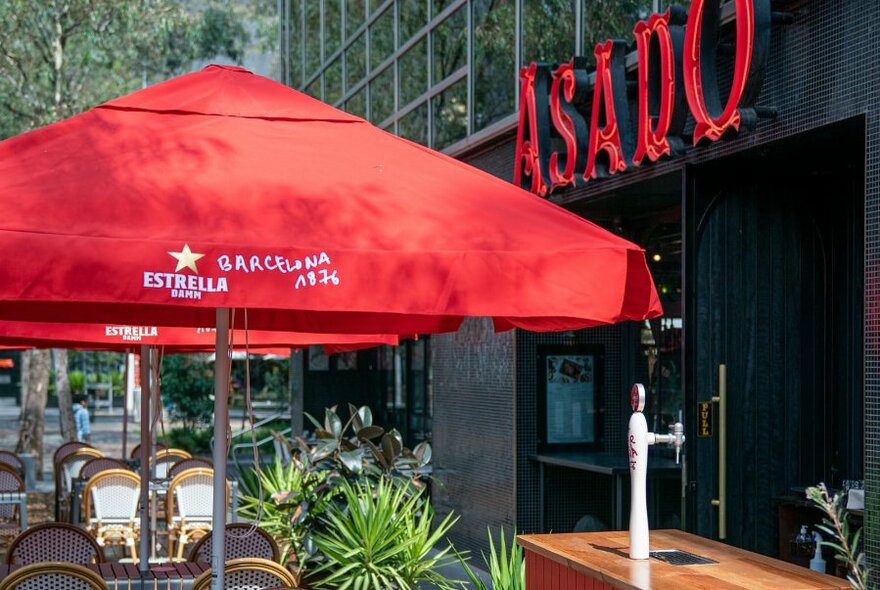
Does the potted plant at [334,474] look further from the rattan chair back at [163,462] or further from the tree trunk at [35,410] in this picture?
the tree trunk at [35,410]

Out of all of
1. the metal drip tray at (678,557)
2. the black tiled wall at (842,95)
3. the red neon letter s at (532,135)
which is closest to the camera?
the metal drip tray at (678,557)

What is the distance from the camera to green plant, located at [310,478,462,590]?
26.9ft

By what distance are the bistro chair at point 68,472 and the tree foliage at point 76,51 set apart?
34.3 feet

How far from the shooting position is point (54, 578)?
17.4ft

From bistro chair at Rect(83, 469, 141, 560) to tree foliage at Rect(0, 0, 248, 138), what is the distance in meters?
13.0

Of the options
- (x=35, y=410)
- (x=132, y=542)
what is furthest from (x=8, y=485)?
(x=35, y=410)

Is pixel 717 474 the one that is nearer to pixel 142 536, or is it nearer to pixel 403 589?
pixel 403 589

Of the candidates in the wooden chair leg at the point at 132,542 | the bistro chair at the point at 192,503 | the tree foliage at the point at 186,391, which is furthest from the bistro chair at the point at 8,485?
the tree foliage at the point at 186,391

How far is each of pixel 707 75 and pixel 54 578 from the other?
4.65 metres

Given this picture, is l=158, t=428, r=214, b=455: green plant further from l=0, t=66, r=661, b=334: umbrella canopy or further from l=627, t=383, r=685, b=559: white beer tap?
l=0, t=66, r=661, b=334: umbrella canopy

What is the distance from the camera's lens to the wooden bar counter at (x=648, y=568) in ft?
14.3

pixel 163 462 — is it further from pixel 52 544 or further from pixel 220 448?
pixel 220 448

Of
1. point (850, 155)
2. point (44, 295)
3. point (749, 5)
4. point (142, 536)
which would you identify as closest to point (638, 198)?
point (850, 155)

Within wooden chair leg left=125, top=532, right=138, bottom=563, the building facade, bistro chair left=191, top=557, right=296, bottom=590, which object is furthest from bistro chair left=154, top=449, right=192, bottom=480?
bistro chair left=191, top=557, right=296, bottom=590
